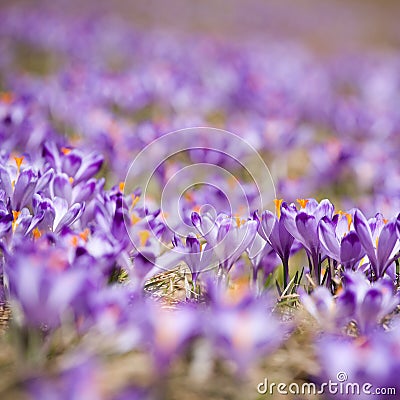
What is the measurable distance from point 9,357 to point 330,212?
2.46 ft

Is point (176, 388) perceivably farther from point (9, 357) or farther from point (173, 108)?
point (173, 108)

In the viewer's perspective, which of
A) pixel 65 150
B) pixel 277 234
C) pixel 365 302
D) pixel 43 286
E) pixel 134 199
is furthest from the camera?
pixel 65 150

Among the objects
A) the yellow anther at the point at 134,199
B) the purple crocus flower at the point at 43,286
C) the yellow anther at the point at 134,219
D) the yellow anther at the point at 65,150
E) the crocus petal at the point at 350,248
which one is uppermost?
the yellow anther at the point at 65,150

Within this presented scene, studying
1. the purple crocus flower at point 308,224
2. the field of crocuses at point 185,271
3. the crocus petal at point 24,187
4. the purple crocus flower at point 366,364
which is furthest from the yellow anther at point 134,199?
the purple crocus flower at point 366,364

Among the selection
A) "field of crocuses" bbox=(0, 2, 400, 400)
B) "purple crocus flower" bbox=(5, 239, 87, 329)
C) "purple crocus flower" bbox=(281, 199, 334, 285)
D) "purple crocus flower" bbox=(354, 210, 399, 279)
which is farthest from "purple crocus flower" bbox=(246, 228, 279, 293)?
"purple crocus flower" bbox=(5, 239, 87, 329)

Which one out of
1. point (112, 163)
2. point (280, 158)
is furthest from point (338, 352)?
point (280, 158)

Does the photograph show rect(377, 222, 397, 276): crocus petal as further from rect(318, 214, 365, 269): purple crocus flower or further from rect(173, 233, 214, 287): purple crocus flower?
rect(173, 233, 214, 287): purple crocus flower

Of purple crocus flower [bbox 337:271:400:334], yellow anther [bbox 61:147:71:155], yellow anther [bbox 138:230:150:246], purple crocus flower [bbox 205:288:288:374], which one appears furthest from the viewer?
yellow anther [bbox 61:147:71:155]

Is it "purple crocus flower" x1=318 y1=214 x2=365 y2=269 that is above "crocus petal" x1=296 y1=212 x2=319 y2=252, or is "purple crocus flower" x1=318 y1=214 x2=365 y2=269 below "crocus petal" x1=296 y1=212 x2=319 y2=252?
below

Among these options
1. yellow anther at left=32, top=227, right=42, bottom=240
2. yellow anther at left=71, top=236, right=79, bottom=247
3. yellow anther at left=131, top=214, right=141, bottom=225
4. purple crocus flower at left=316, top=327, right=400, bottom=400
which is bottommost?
purple crocus flower at left=316, top=327, right=400, bottom=400

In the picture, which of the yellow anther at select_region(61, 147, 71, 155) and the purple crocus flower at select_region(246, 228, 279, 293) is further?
the yellow anther at select_region(61, 147, 71, 155)

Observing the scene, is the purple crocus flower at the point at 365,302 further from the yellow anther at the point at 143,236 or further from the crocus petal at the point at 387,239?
the yellow anther at the point at 143,236

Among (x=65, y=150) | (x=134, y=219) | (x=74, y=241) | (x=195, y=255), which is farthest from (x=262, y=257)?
(x=65, y=150)

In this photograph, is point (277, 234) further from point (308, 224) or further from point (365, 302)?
point (365, 302)
